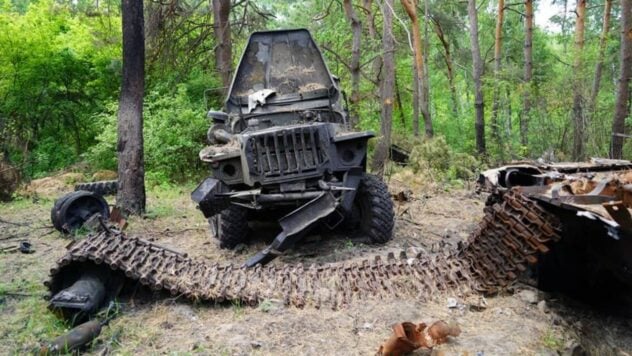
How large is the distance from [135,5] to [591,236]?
277 inches

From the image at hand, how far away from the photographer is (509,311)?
3.88 meters

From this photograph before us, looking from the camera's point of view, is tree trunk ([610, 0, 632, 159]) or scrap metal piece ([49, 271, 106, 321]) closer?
scrap metal piece ([49, 271, 106, 321])

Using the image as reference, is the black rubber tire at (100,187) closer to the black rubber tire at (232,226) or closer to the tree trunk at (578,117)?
the black rubber tire at (232,226)

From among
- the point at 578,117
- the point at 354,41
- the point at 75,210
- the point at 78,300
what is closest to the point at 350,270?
the point at 78,300

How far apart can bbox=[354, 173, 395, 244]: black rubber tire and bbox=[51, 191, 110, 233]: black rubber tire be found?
11.2ft

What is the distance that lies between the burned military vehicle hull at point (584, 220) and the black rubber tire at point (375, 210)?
1608mm

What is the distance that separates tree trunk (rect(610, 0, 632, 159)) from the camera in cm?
1001

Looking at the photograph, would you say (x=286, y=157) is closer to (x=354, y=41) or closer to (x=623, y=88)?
(x=354, y=41)

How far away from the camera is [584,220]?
346cm

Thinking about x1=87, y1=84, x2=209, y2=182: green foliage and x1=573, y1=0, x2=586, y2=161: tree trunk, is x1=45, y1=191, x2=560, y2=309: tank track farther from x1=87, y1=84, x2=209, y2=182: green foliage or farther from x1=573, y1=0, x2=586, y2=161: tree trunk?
x1=87, y1=84, x2=209, y2=182: green foliage

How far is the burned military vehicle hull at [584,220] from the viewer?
3076 millimetres

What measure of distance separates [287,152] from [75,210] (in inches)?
134

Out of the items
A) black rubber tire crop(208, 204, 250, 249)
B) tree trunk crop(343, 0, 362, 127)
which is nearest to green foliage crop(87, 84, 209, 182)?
tree trunk crop(343, 0, 362, 127)

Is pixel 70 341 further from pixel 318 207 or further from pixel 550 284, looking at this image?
pixel 550 284
